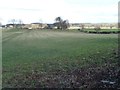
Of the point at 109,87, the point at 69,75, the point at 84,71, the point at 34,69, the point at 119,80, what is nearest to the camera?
the point at 109,87

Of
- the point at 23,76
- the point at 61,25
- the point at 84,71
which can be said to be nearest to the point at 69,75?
the point at 84,71

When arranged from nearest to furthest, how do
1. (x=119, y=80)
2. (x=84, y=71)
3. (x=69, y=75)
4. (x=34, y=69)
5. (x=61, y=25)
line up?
(x=119, y=80) → (x=69, y=75) → (x=84, y=71) → (x=34, y=69) → (x=61, y=25)

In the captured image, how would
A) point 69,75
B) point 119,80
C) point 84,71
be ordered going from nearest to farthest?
point 119,80 → point 69,75 → point 84,71

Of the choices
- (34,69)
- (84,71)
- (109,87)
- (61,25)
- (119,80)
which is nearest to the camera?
(109,87)

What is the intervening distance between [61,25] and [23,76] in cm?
16891

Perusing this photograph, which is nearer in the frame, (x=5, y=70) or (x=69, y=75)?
(x=69, y=75)

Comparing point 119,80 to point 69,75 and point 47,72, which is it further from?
point 47,72

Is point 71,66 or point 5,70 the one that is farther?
point 71,66

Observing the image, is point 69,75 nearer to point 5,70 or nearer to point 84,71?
point 84,71

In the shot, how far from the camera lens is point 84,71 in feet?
47.4

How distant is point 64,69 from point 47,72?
3.65ft

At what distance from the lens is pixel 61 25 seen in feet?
597

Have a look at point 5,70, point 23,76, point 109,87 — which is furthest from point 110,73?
point 5,70

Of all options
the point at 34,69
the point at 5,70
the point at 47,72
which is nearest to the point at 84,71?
the point at 47,72
